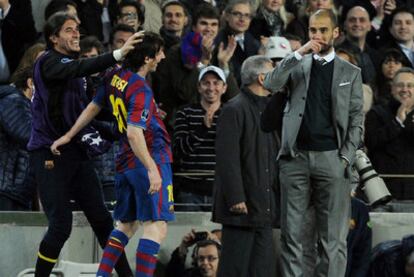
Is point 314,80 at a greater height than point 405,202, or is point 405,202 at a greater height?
point 314,80

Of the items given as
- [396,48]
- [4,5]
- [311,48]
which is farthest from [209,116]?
[396,48]

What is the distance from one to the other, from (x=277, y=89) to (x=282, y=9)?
20.1 ft

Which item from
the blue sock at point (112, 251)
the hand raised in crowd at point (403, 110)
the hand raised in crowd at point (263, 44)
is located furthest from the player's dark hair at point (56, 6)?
the blue sock at point (112, 251)

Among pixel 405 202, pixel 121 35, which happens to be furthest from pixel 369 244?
pixel 121 35

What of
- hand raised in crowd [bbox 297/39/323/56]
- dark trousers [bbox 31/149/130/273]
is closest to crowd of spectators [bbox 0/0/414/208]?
dark trousers [bbox 31/149/130/273]

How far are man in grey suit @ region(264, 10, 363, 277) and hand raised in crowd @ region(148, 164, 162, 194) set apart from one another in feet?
3.21

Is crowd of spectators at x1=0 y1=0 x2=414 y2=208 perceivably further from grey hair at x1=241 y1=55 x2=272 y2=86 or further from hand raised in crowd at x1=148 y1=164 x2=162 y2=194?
hand raised in crowd at x1=148 y1=164 x2=162 y2=194

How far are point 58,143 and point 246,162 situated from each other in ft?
5.07

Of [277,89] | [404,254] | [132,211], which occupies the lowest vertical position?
[404,254]

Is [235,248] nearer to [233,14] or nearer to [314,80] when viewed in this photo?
[314,80]

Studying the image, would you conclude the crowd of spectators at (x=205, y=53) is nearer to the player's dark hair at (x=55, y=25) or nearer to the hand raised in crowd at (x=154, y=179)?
the player's dark hair at (x=55, y=25)

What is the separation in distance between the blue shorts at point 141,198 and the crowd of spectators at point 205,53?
1.06 meters

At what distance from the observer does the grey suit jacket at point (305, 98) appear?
1061cm

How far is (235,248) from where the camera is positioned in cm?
1141
